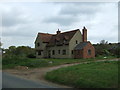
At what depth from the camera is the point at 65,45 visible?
4838 cm

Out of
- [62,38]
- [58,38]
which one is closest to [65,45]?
[62,38]

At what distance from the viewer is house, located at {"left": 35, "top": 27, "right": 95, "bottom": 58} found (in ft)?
152

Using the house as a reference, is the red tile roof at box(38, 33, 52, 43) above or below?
above

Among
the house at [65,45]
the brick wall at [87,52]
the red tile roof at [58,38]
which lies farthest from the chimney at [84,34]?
the brick wall at [87,52]

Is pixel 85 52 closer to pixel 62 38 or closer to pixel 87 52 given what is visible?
pixel 87 52

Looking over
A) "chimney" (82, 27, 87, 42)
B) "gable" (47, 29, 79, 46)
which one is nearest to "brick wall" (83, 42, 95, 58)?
"chimney" (82, 27, 87, 42)

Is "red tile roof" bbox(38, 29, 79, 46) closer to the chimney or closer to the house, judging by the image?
the house

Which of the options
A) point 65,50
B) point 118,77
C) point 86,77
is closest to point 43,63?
point 86,77

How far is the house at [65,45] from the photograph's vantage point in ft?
152

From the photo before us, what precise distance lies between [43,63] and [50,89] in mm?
15874

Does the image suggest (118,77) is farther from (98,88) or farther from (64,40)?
(64,40)

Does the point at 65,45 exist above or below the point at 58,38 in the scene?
below

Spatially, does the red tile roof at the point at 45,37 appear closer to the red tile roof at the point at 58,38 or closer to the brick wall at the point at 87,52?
the red tile roof at the point at 58,38

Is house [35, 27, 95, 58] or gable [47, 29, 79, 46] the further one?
gable [47, 29, 79, 46]
